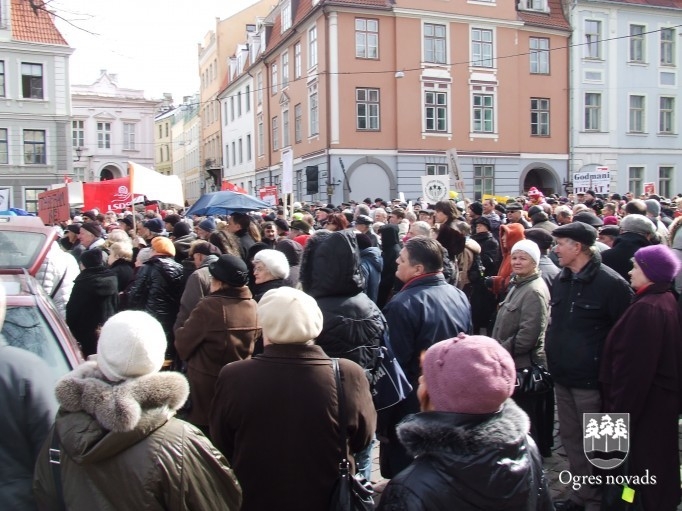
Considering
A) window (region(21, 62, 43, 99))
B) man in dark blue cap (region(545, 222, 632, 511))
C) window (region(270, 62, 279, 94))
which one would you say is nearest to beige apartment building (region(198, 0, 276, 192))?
window (region(270, 62, 279, 94))

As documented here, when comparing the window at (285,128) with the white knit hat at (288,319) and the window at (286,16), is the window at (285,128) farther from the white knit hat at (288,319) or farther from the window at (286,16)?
the white knit hat at (288,319)

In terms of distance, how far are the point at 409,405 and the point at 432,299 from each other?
0.71m

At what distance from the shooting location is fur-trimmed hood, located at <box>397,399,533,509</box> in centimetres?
209

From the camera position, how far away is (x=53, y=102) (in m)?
36.4

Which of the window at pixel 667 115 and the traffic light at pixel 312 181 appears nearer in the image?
the traffic light at pixel 312 181

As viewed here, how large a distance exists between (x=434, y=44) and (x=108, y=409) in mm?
31046

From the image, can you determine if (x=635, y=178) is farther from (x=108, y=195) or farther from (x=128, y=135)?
(x=128, y=135)

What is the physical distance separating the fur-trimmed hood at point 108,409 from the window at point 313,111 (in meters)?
29.4

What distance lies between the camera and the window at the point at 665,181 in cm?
3488

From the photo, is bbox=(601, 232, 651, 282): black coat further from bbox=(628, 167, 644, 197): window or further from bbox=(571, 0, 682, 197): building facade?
bbox=(628, 167, 644, 197): window

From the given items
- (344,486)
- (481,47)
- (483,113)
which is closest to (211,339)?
(344,486)

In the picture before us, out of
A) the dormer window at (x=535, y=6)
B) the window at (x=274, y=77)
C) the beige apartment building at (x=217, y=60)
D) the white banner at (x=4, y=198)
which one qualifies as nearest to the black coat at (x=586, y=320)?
the white banner at (x=4, y=198)

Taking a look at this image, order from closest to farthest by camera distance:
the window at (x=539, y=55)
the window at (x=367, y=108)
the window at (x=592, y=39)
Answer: the window at (x=367, y=108), the window at (x=539, y=55), the window at (x=592, y=39)

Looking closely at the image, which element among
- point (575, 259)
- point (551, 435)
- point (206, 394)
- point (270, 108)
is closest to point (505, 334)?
point (575, 259)
